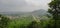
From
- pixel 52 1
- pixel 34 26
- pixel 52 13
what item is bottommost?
pixel 34 26

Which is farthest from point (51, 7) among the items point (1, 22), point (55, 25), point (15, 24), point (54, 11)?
point (1, 22)

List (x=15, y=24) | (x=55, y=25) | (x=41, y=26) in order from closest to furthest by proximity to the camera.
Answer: (x=55, y=25)
(x=41, y=26)
(x=15, y=24)

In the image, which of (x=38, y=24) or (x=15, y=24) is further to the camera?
(x=15, y=24)

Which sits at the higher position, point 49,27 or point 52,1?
point 52,1

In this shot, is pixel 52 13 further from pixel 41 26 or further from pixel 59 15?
pixel 41 26

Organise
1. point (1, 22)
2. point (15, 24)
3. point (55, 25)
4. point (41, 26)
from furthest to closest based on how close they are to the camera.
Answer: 1. point (1, 22)
2. point (15, 24)
3. point (41, 26)
4. point (55, 25)

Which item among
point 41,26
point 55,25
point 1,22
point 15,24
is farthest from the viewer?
point 1,22

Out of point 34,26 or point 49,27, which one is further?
point 34,26

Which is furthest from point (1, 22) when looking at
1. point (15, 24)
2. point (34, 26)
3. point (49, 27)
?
point (49, 27)

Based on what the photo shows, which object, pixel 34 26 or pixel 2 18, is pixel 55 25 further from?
pixel 2 18
